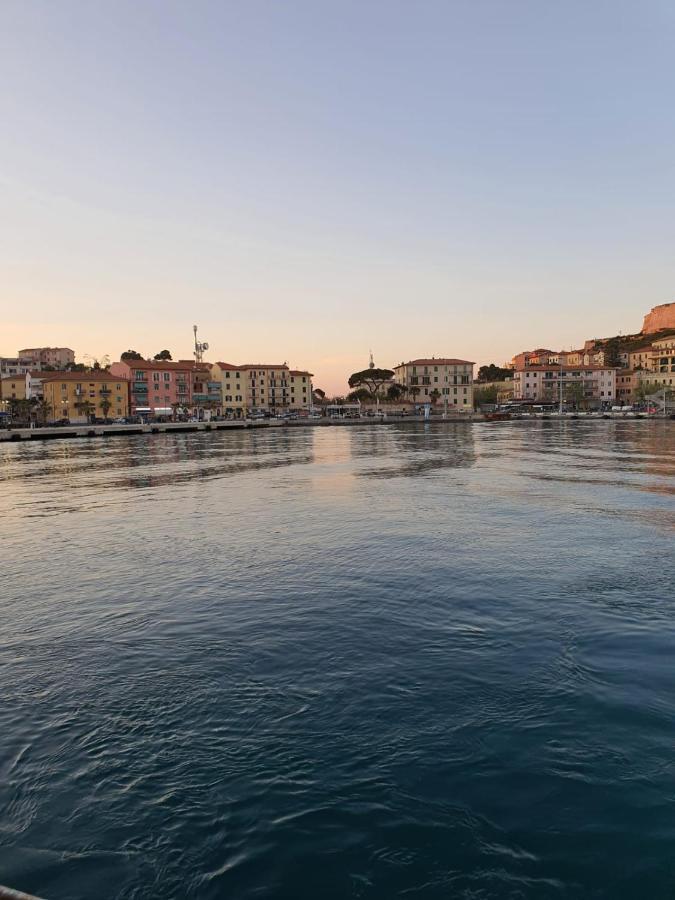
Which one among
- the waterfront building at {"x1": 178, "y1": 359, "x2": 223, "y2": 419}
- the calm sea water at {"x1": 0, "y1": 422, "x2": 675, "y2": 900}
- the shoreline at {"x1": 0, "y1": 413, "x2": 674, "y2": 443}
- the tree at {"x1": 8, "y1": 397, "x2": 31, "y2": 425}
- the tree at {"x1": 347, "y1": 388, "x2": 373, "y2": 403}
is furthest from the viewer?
the tree at {"x1": 347, "y1": 388, "x2": 373, "y2": 403}

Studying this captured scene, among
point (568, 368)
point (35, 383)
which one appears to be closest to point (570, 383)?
point (568, 368)

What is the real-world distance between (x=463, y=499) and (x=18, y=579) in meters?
19.4

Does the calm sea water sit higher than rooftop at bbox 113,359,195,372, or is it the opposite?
rooftop at bbox 113,359,195,372

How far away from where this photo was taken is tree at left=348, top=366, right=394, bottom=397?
19562cm

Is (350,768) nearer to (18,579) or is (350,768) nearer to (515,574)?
(515,574)

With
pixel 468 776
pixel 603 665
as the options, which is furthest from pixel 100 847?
pixel 603 665

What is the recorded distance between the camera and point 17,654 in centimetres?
1112

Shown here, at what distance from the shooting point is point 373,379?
196000mm

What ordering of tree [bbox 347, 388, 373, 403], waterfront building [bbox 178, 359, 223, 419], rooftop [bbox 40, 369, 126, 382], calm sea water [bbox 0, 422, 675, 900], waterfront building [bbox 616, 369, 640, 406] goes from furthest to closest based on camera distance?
waterfront building [bbox 616, 369, 640, 406]
tree [bbox 347, 388, 373, 403]
waterfront building [bbox 178, 359, 223, 419]
rooftop [bbox 40, 369, 126, 382]
calm sea water [bbox 0, 422, 675, 900]

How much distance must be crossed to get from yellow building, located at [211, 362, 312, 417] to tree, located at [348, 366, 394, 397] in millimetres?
23824

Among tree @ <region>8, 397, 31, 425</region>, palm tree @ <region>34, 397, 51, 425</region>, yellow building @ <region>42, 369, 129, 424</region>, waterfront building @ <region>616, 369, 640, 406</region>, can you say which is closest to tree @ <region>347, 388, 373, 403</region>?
yellow building @ <region>42, 369, 129, 424</region>

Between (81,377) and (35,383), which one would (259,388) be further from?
(35,383)

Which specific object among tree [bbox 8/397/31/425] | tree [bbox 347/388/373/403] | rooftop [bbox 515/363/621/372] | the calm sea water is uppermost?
rooftop [bbox 515/363/621/372]

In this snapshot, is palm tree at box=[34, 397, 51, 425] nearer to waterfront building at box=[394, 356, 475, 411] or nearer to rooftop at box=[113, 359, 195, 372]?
rooftop at box=[113, 359, 195, 372]
